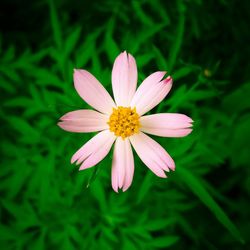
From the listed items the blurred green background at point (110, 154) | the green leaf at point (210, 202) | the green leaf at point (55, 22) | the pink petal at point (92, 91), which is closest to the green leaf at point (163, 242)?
the blurred green background at point (110, 154)

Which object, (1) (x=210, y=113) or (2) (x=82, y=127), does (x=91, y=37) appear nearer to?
(1) (x=210, y=113)

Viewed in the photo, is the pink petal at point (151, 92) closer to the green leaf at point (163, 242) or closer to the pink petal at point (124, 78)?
the pink petal at point (124, 78)

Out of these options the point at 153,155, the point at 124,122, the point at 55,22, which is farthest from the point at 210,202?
the point at 55,22

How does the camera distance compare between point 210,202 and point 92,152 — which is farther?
point 210,202

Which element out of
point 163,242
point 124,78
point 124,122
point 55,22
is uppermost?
point 55,22

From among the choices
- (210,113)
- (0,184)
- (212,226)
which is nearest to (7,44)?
(0,184)

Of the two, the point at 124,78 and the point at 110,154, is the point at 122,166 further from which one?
the point at 124,78
